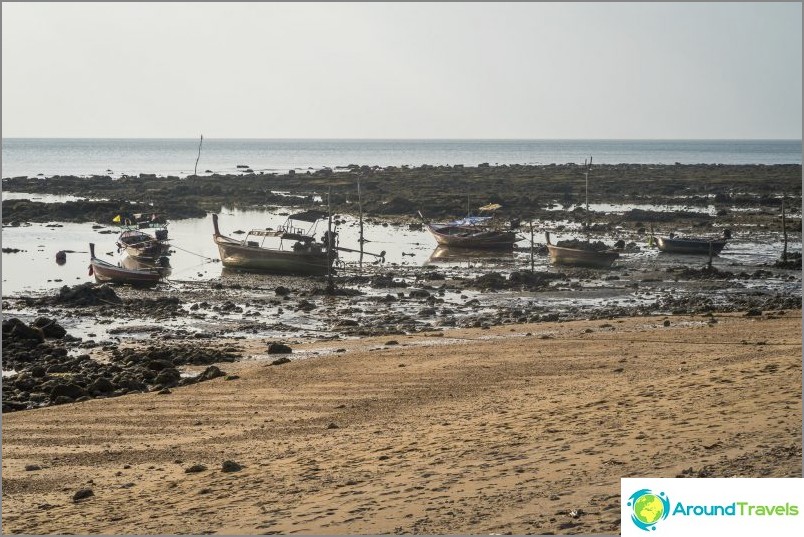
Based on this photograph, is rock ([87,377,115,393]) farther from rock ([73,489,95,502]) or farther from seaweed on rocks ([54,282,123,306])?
seaweed on rocks ([54,282,123,306])

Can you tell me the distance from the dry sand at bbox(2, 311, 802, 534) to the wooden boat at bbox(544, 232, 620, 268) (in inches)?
664

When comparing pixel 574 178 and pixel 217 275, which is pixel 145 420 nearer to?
pixel 217 275

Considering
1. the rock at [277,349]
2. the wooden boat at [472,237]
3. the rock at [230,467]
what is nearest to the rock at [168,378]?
the rock at [277,349]

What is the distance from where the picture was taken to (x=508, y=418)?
13898 mm

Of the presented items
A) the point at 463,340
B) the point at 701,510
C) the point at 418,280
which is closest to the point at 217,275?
the point at 418,280

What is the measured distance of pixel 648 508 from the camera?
8.05m

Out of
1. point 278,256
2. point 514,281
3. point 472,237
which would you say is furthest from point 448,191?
point 514,281

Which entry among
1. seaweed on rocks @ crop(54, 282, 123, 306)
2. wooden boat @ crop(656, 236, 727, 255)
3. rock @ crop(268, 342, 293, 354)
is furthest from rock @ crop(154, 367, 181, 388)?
wooden boat @ crop(656, 236, 727, 255)

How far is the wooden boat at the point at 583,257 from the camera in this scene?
37.0m

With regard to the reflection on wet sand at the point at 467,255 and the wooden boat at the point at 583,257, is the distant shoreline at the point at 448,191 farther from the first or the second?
the wooden boat at the point at 583,257

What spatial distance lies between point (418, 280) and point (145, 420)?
66.2ft

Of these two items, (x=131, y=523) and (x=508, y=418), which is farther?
(x=508, y=418)

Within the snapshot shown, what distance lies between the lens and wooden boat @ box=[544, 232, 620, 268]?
37031mm

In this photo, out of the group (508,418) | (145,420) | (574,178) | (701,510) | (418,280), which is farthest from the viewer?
(574,178)
